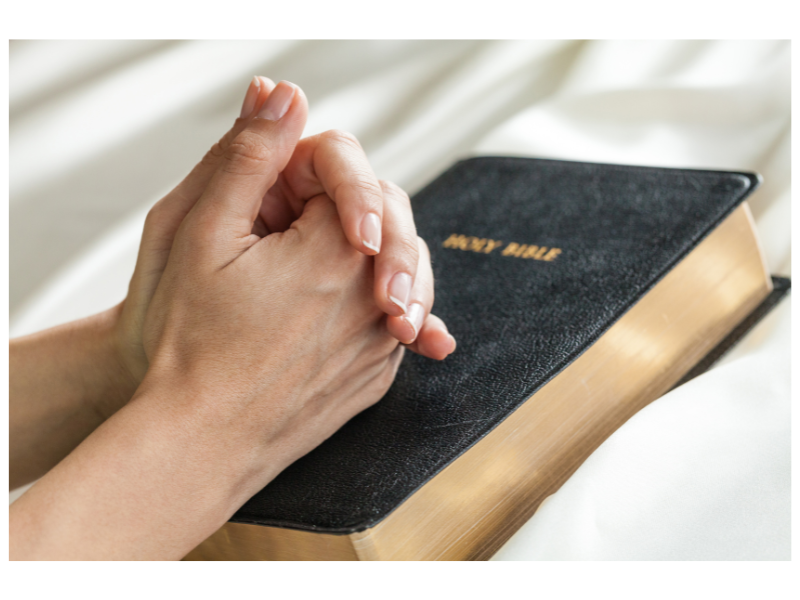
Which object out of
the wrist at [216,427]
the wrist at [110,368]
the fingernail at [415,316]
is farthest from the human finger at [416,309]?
the wrist at [110,368]

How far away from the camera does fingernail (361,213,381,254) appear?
1.68 feet

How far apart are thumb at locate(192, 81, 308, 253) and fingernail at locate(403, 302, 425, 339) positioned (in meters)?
0.13

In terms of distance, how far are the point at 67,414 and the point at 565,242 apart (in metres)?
0.48

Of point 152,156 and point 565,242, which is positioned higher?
point 152,156

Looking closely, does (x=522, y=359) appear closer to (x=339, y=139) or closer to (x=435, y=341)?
(x=435, y=341)

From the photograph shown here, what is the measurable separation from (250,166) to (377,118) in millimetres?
705

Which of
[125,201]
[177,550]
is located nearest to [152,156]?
[125,201]

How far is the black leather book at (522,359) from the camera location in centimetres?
48

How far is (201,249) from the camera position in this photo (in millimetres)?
528

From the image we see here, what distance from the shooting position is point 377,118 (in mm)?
1212

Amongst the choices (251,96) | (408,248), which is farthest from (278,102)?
(408,248)

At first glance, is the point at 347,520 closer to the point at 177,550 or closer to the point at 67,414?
the point at 177,550

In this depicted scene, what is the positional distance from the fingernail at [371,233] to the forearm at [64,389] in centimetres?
25

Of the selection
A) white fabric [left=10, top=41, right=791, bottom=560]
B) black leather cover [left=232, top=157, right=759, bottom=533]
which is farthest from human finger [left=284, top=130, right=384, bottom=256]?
white fabric [left=10, top=41, right=791, bottom=560]
